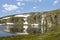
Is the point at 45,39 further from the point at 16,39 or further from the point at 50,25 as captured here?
the point at 50,25

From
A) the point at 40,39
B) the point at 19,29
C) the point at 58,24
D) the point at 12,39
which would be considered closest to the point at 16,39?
the point at 12,39

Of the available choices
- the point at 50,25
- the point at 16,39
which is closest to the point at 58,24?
the point at 50,25

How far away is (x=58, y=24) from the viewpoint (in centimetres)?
19962

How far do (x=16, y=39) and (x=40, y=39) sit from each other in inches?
454

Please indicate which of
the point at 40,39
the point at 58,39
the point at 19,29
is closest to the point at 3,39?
the point at 40,39

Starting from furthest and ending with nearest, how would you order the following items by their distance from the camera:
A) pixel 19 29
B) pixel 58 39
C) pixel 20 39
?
1. pixel 19 29
2. pixel 20 39
3. pixel 58 39

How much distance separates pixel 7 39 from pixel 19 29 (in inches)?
4287

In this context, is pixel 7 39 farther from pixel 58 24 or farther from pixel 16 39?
pixel 58 24

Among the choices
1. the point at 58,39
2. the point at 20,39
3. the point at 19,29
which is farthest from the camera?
the point at 19,29

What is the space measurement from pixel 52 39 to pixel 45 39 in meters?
3.12

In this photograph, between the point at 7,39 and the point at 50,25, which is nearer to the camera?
the point at 7,39

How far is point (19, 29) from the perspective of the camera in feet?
631

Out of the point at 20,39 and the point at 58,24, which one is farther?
the point at 58,24

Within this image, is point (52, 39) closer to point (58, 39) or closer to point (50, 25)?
point (58, 39)
